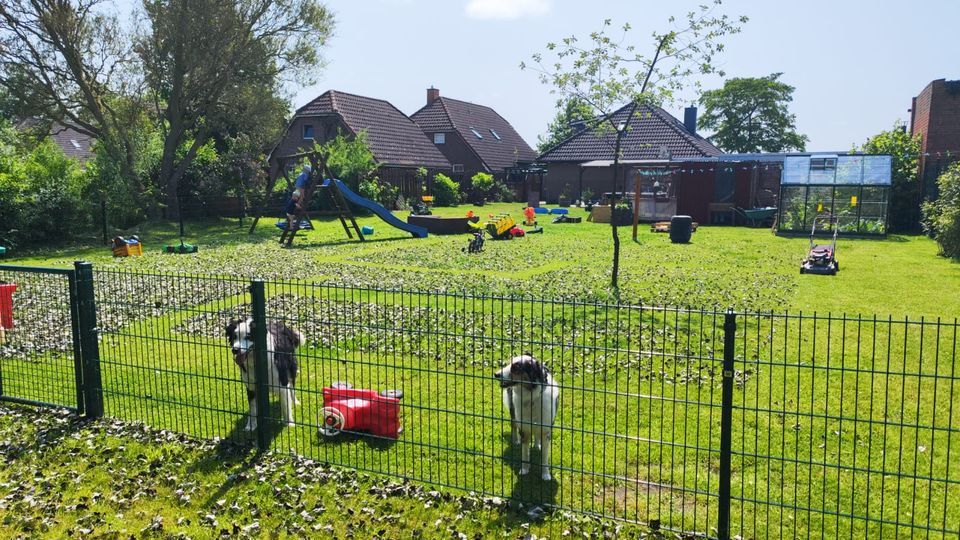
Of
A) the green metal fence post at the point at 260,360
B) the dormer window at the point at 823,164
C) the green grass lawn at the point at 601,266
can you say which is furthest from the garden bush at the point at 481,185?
the green metal fence post at the point at 260,360

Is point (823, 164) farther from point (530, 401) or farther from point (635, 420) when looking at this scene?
point (530, 401)

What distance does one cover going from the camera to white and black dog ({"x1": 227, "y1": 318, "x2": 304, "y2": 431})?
6.09 metres

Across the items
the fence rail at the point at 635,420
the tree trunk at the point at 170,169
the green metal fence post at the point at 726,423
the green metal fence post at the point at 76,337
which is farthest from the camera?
the tree trunk at the point at 170,169

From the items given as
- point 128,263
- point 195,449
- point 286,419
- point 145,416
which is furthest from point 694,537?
point 128,263

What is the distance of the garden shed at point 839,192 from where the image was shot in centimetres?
2709

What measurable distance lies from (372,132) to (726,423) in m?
43.0

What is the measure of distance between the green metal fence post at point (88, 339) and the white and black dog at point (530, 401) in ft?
13.1

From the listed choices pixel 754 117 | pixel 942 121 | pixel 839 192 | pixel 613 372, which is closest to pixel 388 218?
pixel 839 192

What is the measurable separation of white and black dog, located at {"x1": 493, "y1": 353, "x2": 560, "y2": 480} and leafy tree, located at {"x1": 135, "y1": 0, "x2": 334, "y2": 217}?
87.7 feet

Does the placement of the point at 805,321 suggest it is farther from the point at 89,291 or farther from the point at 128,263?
the point at 128,263

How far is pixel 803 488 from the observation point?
17.5 ft

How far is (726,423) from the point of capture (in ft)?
14.7

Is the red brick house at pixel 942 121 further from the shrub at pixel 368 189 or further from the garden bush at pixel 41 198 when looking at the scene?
the garden bush at pixel 41 198

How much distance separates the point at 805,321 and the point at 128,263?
16.0 meters
